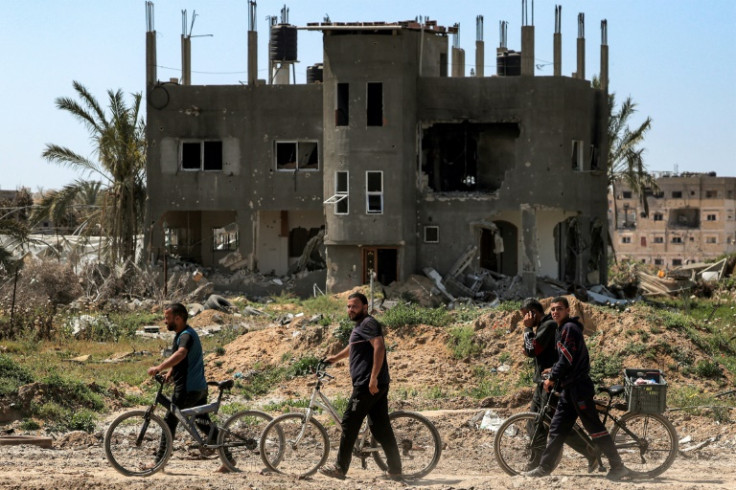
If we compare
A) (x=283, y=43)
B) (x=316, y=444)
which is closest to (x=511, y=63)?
(x=283, y=43)

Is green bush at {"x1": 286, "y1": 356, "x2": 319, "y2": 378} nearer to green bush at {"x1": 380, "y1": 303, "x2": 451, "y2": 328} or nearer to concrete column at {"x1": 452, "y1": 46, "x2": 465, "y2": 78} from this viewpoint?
green bush at {"x1": 380, "y1": 303, "x2": 451, "y2": 328}

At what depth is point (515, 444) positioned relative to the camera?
1314cm

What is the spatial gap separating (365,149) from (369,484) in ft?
85.2

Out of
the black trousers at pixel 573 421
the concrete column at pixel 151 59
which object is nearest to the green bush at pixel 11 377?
the black trousers at pixel 573 421

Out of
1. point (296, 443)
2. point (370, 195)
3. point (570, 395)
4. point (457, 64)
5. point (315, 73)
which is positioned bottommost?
point (296, 443)

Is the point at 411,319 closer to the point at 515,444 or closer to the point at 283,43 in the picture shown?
the point at 515,444

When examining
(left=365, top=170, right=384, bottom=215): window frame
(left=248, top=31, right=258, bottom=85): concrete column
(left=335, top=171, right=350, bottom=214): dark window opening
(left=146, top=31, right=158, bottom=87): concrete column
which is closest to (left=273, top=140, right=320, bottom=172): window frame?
(left=335, top=171, right=350, bottom=214): dark window opening

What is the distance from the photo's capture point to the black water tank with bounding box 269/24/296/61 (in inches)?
1671

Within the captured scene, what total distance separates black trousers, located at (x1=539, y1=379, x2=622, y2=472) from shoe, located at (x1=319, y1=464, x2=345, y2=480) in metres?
2.05

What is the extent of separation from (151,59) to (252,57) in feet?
11.4

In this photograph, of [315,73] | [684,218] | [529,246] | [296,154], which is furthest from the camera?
[684,218]

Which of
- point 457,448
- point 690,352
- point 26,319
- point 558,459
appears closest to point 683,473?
point 558,459

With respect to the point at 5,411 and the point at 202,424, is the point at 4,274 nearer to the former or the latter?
the point at 5,411

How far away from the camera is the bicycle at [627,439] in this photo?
41.6 feet
